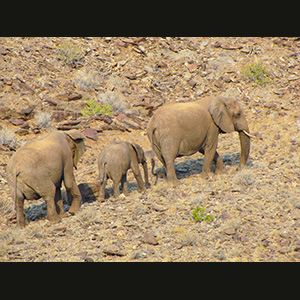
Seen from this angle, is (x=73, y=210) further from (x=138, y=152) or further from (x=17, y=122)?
(x=17, y=122)

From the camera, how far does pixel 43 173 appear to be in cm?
A: 1176

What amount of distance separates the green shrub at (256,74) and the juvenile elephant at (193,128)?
1147 centimetres

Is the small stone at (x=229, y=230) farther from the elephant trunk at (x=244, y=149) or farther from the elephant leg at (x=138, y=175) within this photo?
the elephant trunk at (x=244, y=149)

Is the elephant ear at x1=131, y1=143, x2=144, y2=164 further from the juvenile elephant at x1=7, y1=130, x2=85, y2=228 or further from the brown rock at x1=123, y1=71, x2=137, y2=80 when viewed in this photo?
the brown rock at x1=123, y1=71, x2=137, y2=80

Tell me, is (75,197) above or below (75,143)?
below

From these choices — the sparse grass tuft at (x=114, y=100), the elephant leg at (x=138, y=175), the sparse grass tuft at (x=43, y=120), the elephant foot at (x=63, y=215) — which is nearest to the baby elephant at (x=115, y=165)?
the elephant leg at (x=138, y=175)

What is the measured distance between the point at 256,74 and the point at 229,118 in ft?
39.3

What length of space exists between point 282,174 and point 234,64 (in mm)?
14143

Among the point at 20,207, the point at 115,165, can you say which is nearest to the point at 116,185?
the point at 115,165

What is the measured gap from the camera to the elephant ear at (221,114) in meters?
15.2

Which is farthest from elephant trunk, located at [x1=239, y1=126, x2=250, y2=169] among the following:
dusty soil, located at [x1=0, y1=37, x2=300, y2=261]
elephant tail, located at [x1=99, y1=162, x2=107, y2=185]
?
elephant tail, located at [x1=99, y1=162, x2=107, y2=185]

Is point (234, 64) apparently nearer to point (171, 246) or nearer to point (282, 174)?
point (282, 174)

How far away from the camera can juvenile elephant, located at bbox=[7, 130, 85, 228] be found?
11.6 m

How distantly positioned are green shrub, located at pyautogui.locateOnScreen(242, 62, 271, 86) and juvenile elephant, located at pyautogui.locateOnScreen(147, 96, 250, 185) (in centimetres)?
1147
